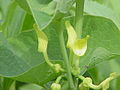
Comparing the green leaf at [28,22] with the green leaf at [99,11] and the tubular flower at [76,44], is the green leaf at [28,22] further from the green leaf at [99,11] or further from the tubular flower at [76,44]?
the tubular flower at [76,44]

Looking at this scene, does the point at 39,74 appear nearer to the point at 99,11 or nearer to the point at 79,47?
the point at 79,47

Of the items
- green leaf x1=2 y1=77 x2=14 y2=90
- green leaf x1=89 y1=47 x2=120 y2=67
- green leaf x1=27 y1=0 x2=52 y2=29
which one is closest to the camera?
green leaf x1=27 y1=0 x2=52 y2=29

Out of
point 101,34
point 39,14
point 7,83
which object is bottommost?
point 7,83

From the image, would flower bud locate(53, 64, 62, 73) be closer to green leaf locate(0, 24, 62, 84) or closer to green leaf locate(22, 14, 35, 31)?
green leaf locate(0, 24, 62, 84)

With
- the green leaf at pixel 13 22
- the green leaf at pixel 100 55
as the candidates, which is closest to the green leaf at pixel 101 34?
the green leaf at pixel 100 55

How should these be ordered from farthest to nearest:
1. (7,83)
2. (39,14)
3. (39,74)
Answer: (7,83)
(39,74)
(39,14)


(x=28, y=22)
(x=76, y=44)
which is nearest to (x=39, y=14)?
(x=76, y=44)

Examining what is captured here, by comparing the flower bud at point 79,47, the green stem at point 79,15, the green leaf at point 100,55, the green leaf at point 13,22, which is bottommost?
the green leaf at point 13,22

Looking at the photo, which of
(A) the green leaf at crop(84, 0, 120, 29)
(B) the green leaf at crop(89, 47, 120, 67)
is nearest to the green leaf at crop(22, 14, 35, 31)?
(A) the green leaf at crop(84, 0, 120, 29)

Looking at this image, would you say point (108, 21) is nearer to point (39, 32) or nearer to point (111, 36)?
point (111, 36)

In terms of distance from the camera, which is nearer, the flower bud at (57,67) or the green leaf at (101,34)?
the flower bud at (57,67)

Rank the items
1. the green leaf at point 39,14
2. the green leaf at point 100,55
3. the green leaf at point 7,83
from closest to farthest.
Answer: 1. the green leaf at point 39,14
2. the green leaf at point 100,55
3. the green leaf at point 7,83
